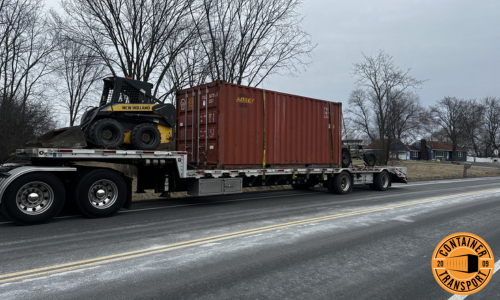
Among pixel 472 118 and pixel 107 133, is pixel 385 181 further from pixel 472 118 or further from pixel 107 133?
pixel 472 118

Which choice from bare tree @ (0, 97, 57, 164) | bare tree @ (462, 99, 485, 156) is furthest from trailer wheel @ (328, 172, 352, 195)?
→ bare tree @ (462, 99, 485, 156)

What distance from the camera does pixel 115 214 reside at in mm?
8000

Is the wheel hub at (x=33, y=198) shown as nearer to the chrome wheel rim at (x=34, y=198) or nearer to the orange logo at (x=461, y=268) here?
the chrome wheel rim at (x=34, y=198)

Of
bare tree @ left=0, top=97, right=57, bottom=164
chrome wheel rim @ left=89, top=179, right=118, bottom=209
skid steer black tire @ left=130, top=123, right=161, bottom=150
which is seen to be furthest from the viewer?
bare tree @ left=0, top=97, right=57, bottom=164

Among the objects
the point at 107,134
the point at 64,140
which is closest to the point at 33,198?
the point at 64,140

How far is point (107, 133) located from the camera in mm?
8180

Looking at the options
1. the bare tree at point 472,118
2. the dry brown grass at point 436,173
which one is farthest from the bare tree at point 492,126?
the dry brown grass at point 436,173

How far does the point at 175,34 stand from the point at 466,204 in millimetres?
13208

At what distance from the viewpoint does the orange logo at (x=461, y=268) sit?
372cm

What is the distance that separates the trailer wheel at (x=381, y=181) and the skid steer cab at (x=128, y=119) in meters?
9.44

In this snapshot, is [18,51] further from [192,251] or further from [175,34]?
[192,251]

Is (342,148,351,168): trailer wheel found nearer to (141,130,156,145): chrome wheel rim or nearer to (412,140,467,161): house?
(141,130,156,145): chrome wheel rim

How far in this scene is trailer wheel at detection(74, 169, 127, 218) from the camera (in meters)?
7.31

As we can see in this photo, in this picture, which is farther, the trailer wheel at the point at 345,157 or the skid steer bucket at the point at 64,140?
the trailer wheel at the point at 345,157
